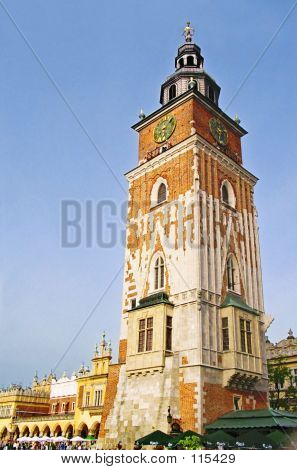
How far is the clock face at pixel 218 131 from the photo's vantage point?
112 ft

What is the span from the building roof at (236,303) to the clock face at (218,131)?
12258mm

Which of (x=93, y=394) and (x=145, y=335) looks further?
(x=93, y=394)

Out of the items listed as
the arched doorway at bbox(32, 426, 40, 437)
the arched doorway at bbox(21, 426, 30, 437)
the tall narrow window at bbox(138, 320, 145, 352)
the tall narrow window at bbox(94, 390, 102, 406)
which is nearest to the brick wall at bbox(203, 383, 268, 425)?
the tall narrow window at bbox(138, 320, 145, 352)

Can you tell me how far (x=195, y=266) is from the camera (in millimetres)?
27422

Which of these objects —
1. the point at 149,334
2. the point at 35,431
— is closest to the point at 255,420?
the point at 149,334

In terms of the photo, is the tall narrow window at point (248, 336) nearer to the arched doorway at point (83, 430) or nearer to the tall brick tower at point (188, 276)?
the tall brick tower at point (188, 276)

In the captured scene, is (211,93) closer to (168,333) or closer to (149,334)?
(168,333)

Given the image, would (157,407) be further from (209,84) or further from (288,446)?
(209,84)

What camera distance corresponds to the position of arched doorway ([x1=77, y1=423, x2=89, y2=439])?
47531mm

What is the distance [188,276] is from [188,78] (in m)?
18.0

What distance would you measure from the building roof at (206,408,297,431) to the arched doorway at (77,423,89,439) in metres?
27.5

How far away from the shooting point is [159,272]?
30047 mm

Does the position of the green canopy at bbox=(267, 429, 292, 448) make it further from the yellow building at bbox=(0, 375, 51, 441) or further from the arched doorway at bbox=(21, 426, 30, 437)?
the yellow building at bbox=(0, 375, 51, 441)
